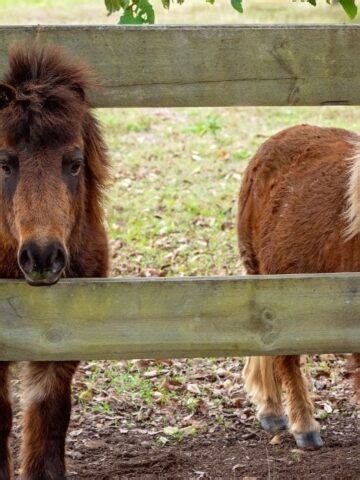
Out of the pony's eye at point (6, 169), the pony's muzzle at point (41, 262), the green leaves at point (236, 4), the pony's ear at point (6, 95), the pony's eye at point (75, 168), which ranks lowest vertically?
the pony's muzzle at point (41, 262)

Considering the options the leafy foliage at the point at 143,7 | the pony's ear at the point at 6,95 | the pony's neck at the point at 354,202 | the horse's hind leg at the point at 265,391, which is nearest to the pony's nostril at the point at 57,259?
the pony's ear at the point at 6,95

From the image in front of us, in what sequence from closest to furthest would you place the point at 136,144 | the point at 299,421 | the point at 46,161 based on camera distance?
the point at 46,161
the point at 299,421
the point at 136,144

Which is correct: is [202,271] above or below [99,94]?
above

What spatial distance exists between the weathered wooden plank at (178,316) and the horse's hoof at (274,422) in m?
2.33

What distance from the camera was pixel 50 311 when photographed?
11.3 ft

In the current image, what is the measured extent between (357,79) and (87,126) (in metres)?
1.25

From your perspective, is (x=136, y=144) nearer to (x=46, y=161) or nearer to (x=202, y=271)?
(x=202, y=271)

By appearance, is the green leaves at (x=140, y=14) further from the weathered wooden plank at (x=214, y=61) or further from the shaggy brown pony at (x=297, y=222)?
the shaggy brown pony at (x=297, y=222)

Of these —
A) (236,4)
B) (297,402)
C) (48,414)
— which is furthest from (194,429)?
(236,4)

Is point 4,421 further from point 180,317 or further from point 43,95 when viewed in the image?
point 43,95

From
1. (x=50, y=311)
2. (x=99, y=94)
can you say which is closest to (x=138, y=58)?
(x=99, y=94)

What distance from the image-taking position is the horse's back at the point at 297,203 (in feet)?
16.6

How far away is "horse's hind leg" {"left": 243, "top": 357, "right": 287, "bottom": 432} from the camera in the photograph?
5758 millimetres

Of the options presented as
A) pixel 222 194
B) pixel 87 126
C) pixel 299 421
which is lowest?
pixel 299 421
